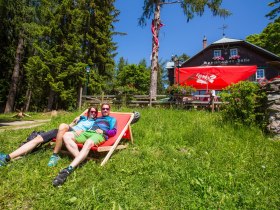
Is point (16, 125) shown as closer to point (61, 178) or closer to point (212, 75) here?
point (61, 178)

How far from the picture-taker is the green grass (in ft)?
10.6

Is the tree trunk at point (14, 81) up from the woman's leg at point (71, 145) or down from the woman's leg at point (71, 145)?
up

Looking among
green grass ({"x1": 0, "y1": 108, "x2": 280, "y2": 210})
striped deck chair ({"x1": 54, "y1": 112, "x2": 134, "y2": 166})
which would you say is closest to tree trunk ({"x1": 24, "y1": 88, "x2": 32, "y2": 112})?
green grass ({"x1": 0, "y1": 108, "x2": 280, "y2": 210})

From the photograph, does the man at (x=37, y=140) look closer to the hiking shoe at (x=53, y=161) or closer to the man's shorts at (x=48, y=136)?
the man's shorts at (x=48, y=136)

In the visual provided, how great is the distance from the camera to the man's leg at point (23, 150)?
4473 millimetres

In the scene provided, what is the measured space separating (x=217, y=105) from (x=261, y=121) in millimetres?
5094

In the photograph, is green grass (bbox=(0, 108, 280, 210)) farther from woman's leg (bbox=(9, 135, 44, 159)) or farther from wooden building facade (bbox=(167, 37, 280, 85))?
wooden building facade (bbox=(167, 37, 280, 85))

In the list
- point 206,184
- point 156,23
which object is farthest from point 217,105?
point 206,184

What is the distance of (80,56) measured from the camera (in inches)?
853

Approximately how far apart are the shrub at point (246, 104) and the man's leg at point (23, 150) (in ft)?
15.4

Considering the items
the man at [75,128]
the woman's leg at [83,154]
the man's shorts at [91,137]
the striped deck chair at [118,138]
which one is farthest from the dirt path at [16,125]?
the woman's leg at [83,154]

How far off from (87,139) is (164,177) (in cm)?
156

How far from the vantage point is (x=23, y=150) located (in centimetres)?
480

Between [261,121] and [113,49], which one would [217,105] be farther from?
[113,49]
